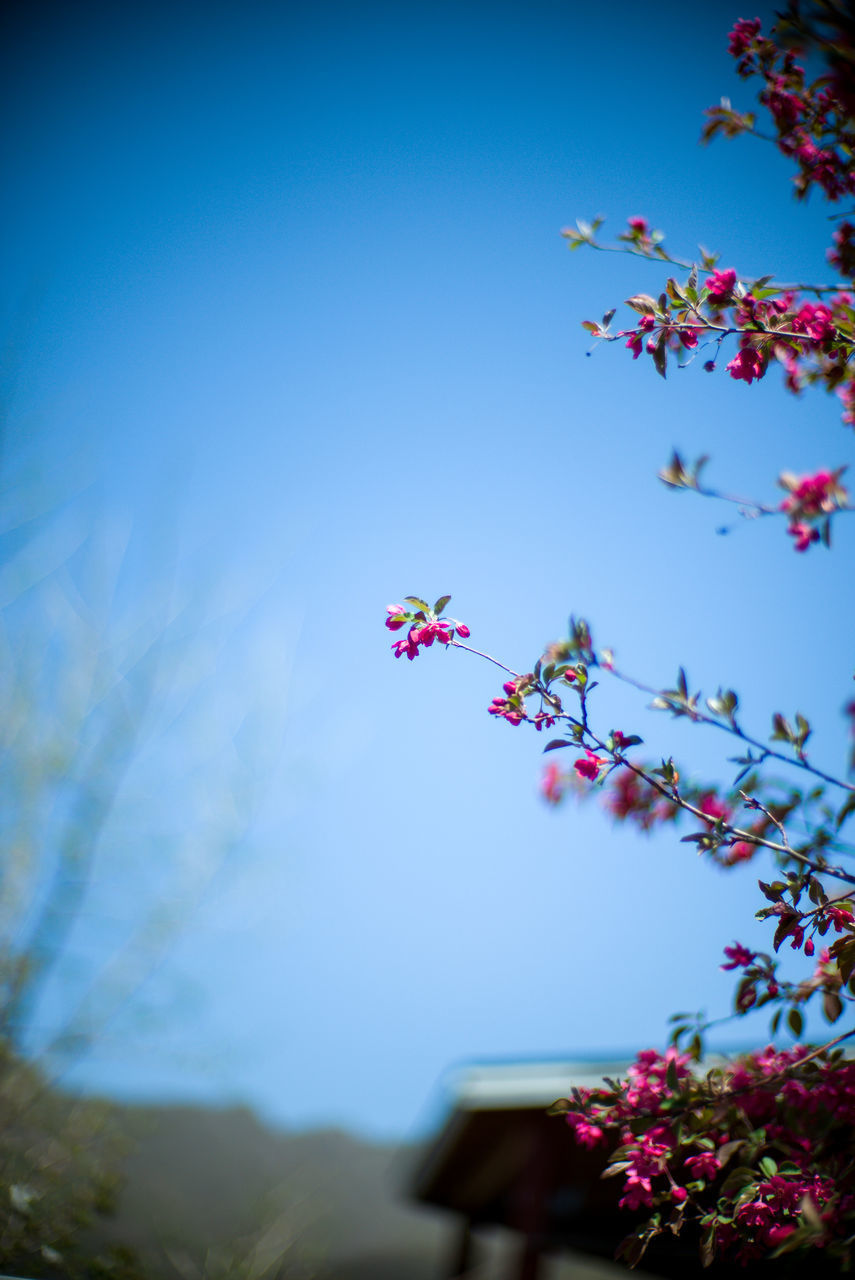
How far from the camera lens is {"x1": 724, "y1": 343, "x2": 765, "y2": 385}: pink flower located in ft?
4.97

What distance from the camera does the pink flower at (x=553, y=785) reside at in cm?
264

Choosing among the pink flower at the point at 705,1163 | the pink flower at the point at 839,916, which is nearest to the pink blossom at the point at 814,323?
the pink flower at the point at 839,916

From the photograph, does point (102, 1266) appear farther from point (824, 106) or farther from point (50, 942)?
point (824, 106)

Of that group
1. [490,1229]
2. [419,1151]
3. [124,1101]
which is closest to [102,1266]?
[124,1101]

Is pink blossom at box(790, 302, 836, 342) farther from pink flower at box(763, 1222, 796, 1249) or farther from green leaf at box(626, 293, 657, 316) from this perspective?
pink flower at box(763, 1222, 796, 1249)

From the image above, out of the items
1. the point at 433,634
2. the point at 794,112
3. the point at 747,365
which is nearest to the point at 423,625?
the point at 433,634

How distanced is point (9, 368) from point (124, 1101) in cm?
372

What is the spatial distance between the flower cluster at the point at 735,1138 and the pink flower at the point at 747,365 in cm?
137

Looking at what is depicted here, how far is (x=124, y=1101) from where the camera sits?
328 centimetres

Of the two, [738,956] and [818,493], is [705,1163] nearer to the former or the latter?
[738,956]

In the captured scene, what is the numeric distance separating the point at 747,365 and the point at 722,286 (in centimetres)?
20

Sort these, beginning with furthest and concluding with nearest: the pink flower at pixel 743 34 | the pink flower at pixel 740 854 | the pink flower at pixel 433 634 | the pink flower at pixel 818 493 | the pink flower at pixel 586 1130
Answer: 1. the pink flower at pixel 740 854
2. the pink flower at pixel 743 34
3. the pink flower at pixel 433 634
4. the pink flower at pixel 586 1130
5. the pink flower at pixel 818 493

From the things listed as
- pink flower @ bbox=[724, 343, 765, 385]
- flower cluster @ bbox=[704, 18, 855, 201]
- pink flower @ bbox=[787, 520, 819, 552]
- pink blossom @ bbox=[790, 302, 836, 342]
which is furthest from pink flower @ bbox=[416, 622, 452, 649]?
flower cluster @ bbox=[704, 18, 855, 201]

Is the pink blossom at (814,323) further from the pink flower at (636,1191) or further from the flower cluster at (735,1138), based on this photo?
the pink flower at (636,1191)
